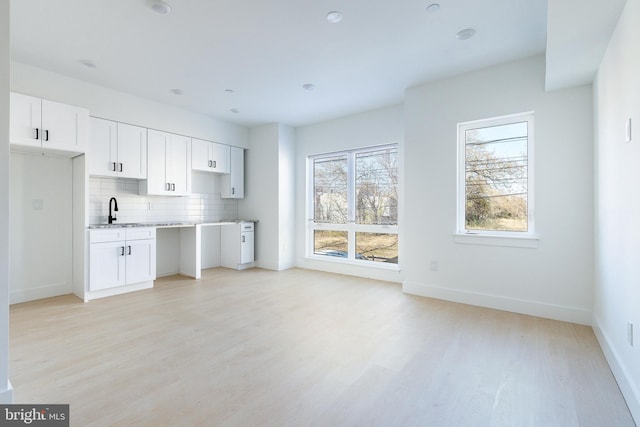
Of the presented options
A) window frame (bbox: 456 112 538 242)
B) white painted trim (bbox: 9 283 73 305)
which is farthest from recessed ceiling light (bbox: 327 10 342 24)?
white painted trim (bbox: 9 283 73 305)

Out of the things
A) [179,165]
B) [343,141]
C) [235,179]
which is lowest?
[235,179]

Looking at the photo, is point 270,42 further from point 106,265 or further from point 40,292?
point 40,292

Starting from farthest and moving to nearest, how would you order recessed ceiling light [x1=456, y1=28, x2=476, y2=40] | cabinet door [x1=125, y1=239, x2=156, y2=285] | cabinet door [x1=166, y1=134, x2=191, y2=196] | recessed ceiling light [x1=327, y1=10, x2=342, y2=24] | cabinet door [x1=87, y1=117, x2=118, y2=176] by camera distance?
cabinet door [x1=166, y1=134, x2=191, y2=196] → cabinet door [x1=125, y1=239, x2=156, y2=285] → cabinet door [x1=87, y1=117, x2=118, y2=176] → recessed ceiling light [x1=456, y1=28, x2=476, y2=40] → recessed ceiling light [x1=327, y1=10, x2=342, y2=24]

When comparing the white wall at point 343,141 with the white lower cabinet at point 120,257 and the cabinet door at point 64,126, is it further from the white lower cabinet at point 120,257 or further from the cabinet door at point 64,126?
the cabinet door at point 64,126

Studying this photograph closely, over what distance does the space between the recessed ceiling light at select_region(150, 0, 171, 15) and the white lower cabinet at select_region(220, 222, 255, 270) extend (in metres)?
3.64

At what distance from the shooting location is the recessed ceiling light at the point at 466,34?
2803 millimetres

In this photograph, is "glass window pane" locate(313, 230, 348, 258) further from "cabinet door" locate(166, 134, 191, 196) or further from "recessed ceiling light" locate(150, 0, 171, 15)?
"recessed ceiling light" locate(150, 0, 171, 15)

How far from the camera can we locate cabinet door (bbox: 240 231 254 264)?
18.9ft

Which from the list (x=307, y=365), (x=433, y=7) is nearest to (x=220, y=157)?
(x=433, y=7)

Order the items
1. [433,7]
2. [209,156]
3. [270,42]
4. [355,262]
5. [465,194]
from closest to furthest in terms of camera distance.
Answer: [433,7], [270,42], [465,194], [355,262], [209,156]

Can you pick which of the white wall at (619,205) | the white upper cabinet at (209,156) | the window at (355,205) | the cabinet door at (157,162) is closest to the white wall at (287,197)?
the window at (355,205)

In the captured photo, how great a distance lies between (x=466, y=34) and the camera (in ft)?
9.37

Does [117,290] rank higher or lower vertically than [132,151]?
lower

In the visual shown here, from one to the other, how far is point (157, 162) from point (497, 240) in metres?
4.78
